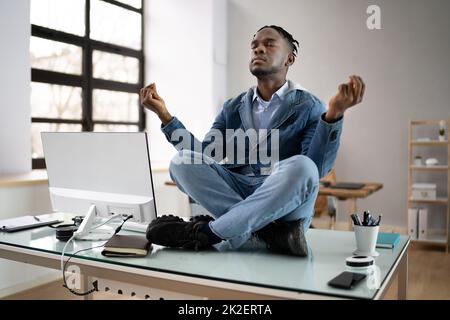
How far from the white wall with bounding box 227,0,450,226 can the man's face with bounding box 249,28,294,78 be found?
2.82 metres

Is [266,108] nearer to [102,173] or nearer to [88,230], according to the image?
[102,173]

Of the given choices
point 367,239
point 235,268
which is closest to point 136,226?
point 235,268

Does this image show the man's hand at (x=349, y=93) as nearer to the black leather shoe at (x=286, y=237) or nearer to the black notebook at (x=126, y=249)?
the black leather shoe at (x=286, y=237)

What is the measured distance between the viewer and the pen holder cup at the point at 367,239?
4.74 ft

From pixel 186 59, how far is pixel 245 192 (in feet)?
11.0

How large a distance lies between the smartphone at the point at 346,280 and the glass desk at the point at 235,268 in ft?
0.04

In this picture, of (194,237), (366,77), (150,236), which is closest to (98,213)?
(150,236)

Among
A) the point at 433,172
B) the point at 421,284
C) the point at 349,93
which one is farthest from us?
the point at 433,172

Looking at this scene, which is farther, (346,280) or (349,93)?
(349,93)

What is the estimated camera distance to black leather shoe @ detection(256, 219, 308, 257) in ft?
4.65

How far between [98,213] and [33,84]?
8.05ft

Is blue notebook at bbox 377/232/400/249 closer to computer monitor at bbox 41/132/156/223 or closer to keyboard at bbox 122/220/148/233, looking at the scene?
computer monitor at bbox 41/132/156/223

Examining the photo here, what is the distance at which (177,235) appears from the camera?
151 centimetres
